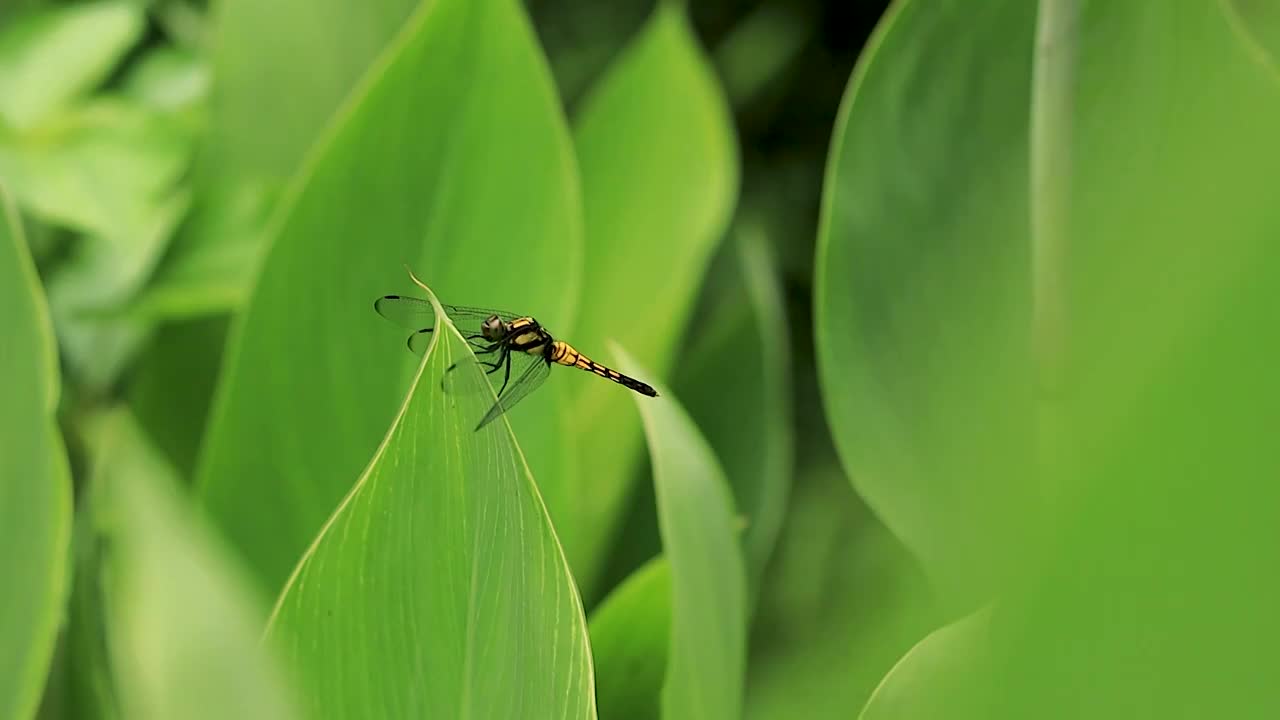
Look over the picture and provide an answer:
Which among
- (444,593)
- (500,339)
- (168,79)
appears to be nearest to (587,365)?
(500,339)

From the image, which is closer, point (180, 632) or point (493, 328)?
point (180, 632)

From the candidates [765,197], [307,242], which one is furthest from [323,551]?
[765,197]

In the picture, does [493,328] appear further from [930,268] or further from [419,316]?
[930,268]

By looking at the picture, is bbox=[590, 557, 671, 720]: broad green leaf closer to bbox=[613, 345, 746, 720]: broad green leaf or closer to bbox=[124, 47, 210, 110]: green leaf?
bbox=[613, 345, 746, 720]: broad green leaf

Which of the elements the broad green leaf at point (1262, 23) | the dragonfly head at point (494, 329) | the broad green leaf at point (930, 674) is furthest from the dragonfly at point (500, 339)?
the broad green leaf at point (1262, 23)

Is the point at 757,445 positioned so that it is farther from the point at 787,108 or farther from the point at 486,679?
the point at 787,108

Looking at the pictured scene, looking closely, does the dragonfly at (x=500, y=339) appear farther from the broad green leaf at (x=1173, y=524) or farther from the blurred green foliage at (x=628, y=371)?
the broad green leaf at (x=1173, y=524)

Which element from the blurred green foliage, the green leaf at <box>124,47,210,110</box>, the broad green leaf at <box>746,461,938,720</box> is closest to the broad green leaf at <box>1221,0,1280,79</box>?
the blurred green foliage
